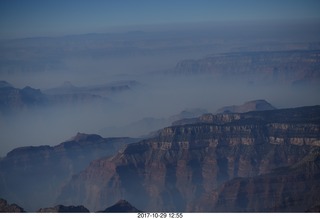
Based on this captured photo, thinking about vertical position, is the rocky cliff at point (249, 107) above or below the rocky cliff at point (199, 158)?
above

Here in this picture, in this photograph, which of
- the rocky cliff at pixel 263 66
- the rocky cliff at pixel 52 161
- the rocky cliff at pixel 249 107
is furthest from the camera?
the rocky cliff at pixel 263 66

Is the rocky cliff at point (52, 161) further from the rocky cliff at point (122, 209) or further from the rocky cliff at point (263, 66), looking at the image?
the rocky cliff at point (122, 209)

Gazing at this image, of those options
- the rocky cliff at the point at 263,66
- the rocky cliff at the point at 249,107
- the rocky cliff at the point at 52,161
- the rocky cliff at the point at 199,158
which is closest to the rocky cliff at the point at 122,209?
the rocky cliff at the point at 199,158

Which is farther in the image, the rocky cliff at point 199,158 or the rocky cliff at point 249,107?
the rocky cliff at point 249,107

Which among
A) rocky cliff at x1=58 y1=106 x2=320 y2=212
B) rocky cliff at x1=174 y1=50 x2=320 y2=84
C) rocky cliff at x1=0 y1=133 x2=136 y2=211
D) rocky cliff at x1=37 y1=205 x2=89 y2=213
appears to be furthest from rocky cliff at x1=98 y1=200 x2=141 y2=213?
rocky cliff at x1=174 y1=50 x2=320 y2=84

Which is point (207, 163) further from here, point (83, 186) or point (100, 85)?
point (100, 85)

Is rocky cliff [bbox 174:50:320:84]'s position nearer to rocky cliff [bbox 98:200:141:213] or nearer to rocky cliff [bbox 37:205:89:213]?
rocky cliff [bbox 98:200:141:213]

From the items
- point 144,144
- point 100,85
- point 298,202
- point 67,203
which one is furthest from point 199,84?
point 298,202

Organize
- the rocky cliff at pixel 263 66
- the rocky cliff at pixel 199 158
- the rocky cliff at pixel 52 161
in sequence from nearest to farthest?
the rocky cliff at pixel 199 158 < the rocky cliff at pixel 52 161 < the rocky cliff at pixel 263 66

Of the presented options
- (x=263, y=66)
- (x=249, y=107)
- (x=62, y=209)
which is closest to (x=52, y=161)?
(x=249, y=107)
